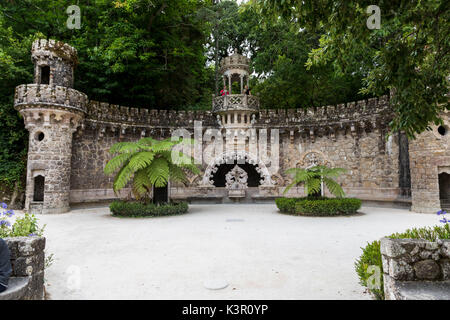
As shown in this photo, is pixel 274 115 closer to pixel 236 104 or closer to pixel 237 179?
pixel 236 104

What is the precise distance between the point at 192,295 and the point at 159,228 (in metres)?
4.91

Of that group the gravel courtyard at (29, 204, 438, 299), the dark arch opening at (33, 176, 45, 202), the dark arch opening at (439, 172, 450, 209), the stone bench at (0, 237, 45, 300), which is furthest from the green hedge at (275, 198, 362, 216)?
the dark arch opening at (33, 176, 45, 202)

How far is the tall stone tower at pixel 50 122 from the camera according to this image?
38.2 ft

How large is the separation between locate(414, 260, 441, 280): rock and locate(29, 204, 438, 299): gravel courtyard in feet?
2.30

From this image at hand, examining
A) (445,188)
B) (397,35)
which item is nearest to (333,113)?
(445,188)

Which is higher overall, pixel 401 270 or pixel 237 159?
pixel 237 159

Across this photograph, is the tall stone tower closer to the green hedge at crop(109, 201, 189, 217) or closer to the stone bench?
the green hedge at crop(109, 201, 189, 217)

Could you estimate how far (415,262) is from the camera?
3.05 m

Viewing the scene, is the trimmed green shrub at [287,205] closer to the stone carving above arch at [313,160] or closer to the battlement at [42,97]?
the stone carving above arch at [313,160]

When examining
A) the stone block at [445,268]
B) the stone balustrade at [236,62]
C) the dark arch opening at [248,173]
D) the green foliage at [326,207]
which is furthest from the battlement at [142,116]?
the stone block at [445,268]

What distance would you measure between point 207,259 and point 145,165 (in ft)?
19.6

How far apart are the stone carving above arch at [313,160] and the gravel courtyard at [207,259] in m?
7.46

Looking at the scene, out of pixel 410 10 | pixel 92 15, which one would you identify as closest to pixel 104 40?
pixel 92 15

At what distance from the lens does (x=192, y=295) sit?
3398 mm
